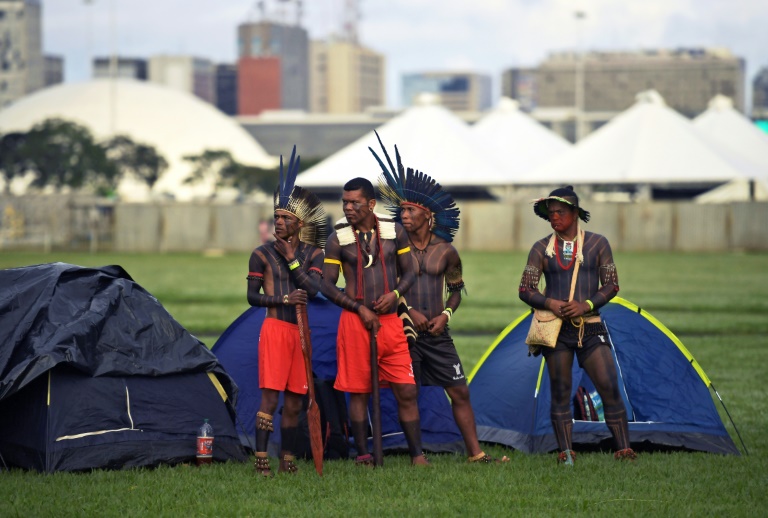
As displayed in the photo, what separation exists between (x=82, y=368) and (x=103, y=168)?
268ft

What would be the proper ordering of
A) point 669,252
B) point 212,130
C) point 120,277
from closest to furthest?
1. point 120,277
2. point 669,252
3. point 212,130

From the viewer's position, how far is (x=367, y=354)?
8.75m

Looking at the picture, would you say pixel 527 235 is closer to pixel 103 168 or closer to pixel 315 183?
pixel 315 183

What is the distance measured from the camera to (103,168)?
8819 cm

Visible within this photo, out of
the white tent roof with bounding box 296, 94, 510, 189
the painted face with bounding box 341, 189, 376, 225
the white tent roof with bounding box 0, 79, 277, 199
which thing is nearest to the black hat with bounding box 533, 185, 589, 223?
the painted face with bounding box 341, 189, 376, 225

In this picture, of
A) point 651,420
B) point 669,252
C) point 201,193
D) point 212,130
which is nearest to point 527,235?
point 669,252

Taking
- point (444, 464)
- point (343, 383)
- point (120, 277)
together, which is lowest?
point (444, 464)

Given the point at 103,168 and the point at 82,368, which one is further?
the point at 103,168

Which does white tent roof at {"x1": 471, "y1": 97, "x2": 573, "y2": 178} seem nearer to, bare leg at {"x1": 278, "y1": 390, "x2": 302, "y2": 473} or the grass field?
the grass field

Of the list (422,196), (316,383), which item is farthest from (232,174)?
(422,196)

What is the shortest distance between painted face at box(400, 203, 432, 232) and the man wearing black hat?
0.85m

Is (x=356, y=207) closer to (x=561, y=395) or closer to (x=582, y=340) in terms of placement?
(x=582, y=340)

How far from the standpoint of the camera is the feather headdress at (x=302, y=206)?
8758 millimetres

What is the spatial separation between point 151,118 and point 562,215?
423 ft
